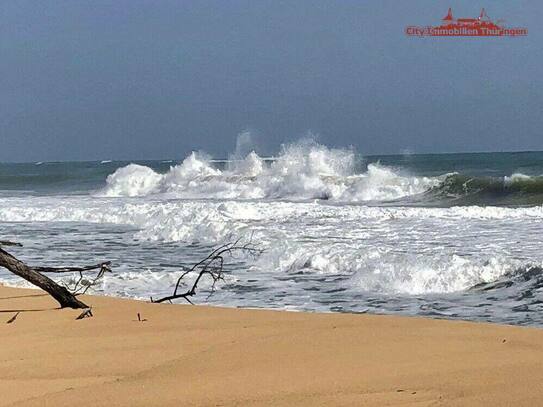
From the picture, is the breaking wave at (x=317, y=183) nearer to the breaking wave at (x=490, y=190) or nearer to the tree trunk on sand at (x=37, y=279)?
the breaking wave at (x=490, y=190)

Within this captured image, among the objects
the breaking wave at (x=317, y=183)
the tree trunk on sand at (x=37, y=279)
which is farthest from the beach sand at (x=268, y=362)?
the breaking wave at (x=317, y=183)

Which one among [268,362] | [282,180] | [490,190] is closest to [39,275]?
[268,362]

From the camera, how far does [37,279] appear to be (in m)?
4.80

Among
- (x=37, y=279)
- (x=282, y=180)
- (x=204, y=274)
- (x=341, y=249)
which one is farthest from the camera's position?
(x=282, y=180)

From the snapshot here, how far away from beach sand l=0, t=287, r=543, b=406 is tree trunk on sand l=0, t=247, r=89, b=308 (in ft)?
1.39

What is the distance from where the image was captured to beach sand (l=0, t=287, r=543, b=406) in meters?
2.39

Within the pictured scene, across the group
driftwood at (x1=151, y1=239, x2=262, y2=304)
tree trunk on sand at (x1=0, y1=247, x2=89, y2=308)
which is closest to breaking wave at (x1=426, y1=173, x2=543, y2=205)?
driftwood at (x1=151, y1=239, x2=262, y2=304)

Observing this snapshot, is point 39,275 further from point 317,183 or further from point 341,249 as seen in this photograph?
point 317,183

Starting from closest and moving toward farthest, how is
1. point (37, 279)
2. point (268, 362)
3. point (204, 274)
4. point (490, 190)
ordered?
1. point (268, 362)
2. point (37, 279)
3. point (204, 274)
4. point (490, 190)

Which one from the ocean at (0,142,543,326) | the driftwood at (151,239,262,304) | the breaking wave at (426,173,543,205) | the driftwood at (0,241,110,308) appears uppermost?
the driftwood at (0,241,110,308)

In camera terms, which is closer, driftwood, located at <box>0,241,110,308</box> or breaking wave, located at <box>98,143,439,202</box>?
driftwood, located at <box>0,241,110,308</box>

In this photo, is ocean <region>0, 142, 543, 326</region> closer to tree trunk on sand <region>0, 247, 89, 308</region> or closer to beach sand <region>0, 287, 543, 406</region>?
tree trunk on sand <region>0, 247, 89, 308</region>

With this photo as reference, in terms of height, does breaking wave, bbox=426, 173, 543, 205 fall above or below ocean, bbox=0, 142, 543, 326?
below

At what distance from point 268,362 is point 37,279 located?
96.6 inches
